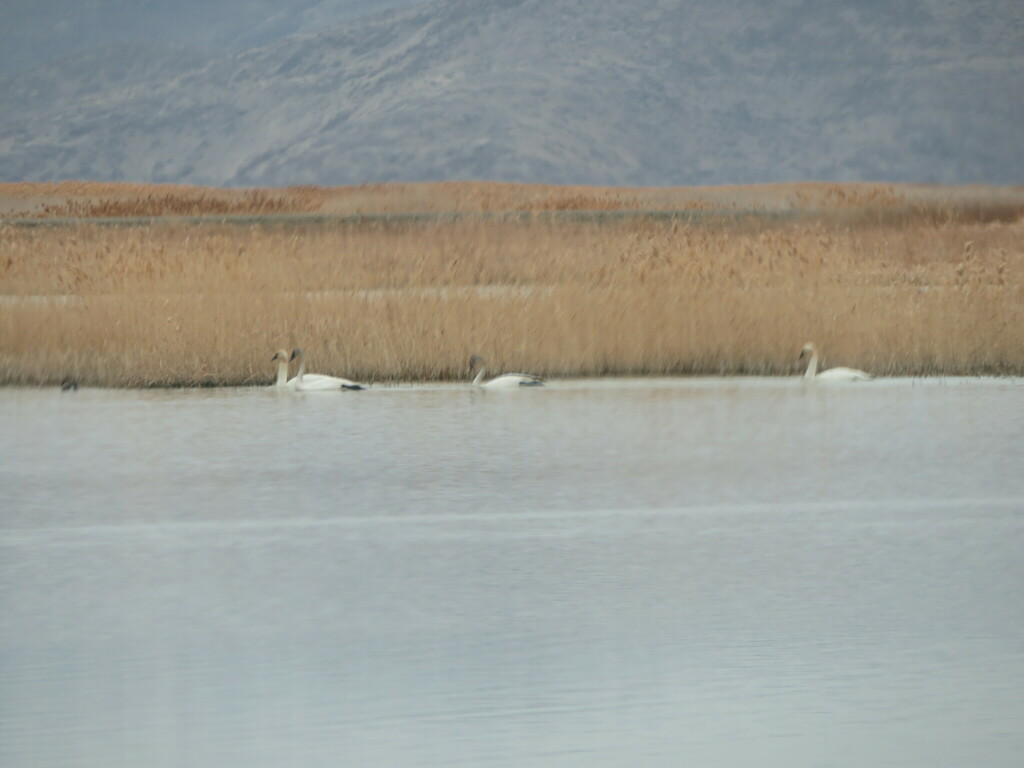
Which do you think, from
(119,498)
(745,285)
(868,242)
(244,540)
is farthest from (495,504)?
(868,242)

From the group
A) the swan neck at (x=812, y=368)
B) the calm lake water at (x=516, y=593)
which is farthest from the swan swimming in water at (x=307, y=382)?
the swan neck at (x=812, y=368)

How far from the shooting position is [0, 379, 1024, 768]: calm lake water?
3.98 metres

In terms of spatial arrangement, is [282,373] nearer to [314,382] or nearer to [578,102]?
[314,382]

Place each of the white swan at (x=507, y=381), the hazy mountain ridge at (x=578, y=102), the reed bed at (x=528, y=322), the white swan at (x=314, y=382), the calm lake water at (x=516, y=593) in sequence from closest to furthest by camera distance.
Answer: the calm lake water at (x=516, y=593) < the white swan at (x=314, y=382) < the white swan at (x=507, y=381) < the reed bed at (x=528, y=322) < the hazy mountain ridge at (x=578, y=102)

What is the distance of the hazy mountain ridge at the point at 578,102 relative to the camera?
242ft

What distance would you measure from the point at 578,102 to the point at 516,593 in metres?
72.6

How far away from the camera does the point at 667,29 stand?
84125 millimetres

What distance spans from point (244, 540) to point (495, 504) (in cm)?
114

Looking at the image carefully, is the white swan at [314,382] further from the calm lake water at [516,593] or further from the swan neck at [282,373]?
the calm lake water at [516,593]

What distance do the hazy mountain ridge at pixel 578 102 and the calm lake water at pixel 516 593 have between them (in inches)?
2471

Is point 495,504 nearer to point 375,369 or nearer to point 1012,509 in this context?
point 1012,509

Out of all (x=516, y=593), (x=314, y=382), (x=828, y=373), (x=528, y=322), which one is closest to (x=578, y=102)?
(x=528, y=322)

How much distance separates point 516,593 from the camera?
5.38 m

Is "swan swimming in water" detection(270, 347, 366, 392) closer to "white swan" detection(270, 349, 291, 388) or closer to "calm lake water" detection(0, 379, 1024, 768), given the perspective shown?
"white swan" detection(270, 349, 291, 388)
